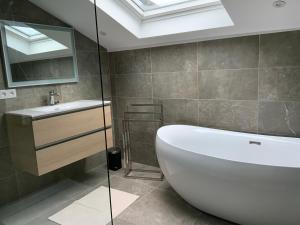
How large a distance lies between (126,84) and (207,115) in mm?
1126

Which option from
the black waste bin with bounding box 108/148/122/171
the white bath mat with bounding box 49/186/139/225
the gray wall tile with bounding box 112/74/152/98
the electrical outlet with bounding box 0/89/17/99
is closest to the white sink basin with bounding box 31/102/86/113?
the electrical outlet with bounding box 0/89/17/99

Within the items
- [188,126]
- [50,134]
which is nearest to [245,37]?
[188,126]

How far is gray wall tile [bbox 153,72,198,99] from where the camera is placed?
102 inches

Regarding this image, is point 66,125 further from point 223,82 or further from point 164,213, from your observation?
point 223,82

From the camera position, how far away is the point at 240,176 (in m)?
1.59

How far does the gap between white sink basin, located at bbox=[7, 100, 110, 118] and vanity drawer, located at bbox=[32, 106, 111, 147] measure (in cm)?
5

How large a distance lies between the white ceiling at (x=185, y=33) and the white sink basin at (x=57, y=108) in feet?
2.60

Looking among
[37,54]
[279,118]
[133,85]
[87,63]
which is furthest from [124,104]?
[279,118]

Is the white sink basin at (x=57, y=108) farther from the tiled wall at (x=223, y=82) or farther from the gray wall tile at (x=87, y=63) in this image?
the tiled wall at (x=223, y=82)

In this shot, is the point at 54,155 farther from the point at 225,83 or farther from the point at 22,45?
the point at 225,83

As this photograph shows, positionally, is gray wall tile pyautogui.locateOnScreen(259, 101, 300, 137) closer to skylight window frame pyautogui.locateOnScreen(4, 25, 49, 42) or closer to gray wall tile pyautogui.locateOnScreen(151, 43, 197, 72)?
gray wall tile pyautogui.locateOnScreen(151, 43, 197, 72)

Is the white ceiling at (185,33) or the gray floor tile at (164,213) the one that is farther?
the gray floor tile at (164,213)

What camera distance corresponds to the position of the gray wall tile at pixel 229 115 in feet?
7.57

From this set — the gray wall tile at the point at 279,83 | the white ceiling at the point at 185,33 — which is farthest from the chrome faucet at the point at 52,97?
the gray wall tile at the point at 279,83
